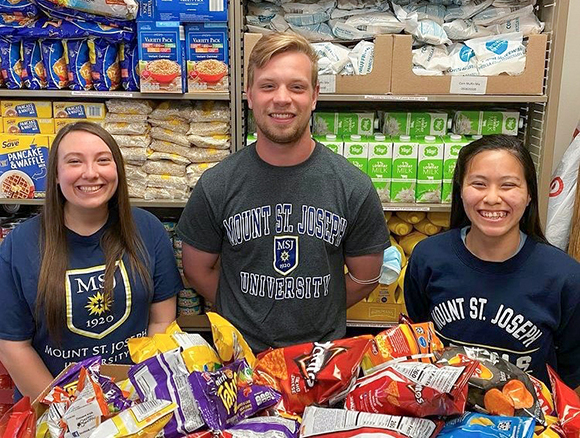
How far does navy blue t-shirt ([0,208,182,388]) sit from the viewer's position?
159 cm

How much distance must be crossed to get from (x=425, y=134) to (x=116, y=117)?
1276 mm

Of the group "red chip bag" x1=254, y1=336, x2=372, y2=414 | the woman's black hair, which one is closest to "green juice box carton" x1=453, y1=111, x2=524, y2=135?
the woman's black hair

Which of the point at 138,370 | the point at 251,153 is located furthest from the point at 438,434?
the point at 251,153

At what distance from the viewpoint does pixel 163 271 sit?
1733mm

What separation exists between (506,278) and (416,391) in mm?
580

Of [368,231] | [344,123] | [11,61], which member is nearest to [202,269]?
[368,231]

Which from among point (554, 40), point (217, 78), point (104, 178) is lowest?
point (104, 178)

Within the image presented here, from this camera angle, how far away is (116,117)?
245 centimetres

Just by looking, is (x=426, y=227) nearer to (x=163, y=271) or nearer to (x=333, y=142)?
(x=333, y=142)

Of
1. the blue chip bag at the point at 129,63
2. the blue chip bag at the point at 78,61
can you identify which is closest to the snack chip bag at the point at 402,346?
the blue chip bag at the point at 129,63

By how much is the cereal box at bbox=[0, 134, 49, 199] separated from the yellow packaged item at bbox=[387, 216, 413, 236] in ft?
4.81

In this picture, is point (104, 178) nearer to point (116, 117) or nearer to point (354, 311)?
point (116, 117)

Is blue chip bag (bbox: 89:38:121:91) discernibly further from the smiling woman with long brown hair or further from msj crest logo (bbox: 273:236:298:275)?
msj crest logo (bbox: 273:236:298:275)

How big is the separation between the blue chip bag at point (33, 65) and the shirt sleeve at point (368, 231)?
1.48 m
